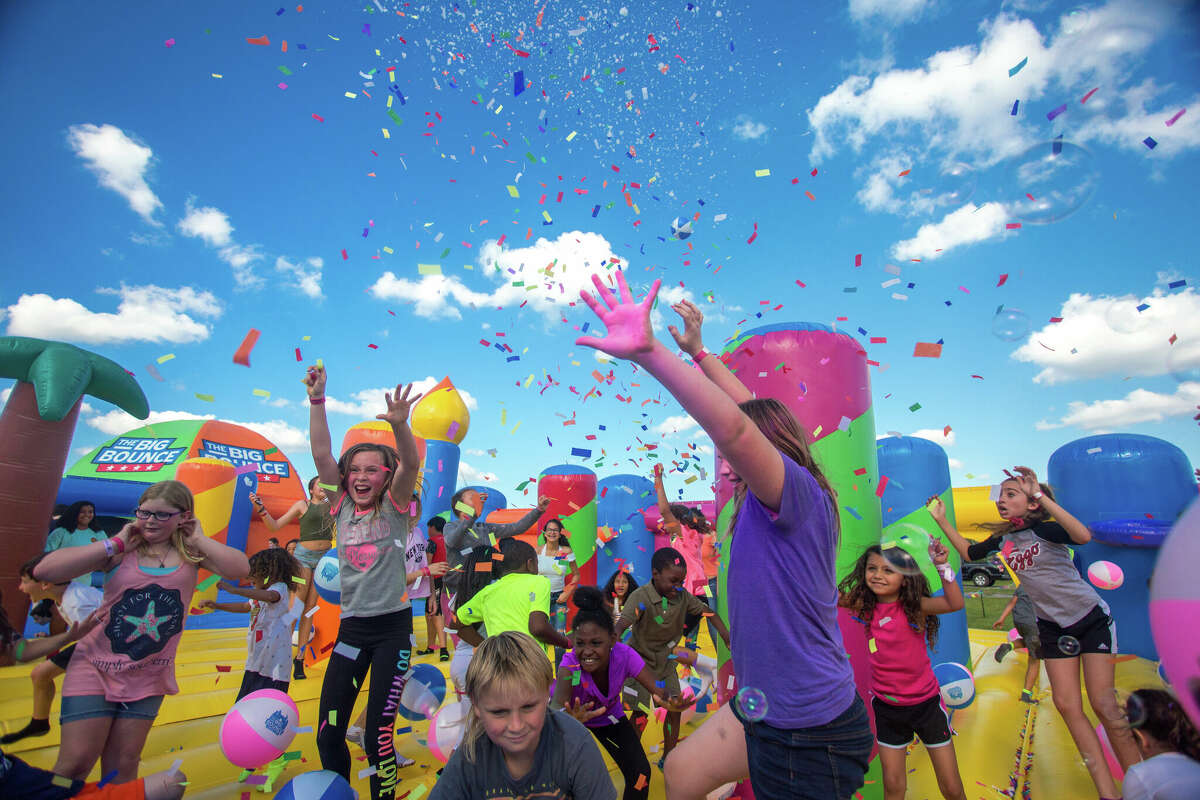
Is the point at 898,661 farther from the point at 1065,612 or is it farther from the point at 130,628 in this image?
the point at 130,628

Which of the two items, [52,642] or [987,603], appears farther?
[987,603]

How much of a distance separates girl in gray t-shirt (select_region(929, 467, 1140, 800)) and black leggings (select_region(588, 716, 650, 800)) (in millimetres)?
2216

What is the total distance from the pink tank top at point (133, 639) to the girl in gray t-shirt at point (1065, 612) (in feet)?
13.2

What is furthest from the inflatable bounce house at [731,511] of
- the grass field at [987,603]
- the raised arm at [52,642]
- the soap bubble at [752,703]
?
the grass field at [987,603]

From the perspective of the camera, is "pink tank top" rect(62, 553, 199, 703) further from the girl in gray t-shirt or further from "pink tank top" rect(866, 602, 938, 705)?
the girl in gray t-shirt

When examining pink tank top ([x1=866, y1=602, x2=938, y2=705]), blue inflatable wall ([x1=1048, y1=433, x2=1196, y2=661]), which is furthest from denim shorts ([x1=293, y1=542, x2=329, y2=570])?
blue inflatable wall ([x1=1048, y1=433, x2=1196, y2=661])

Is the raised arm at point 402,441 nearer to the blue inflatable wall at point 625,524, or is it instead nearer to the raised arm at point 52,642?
the raised arm at point 52,642

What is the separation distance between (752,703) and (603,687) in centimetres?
170

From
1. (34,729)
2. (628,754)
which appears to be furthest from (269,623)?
(628,754)

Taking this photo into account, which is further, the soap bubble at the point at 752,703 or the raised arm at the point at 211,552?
the raised arm at the point at 211,552

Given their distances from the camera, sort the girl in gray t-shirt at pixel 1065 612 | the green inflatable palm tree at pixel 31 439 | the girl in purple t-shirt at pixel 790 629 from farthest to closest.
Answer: the green inflatable palm tree at pixel 31 439 < the girl in gray t-shirt at pixel 1065 612 < the girl in purple t-shirt at pixel 790 629

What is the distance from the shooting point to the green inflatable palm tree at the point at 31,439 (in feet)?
17.1

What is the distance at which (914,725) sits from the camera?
2.83m

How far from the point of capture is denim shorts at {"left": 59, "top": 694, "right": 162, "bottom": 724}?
7.45 ft
